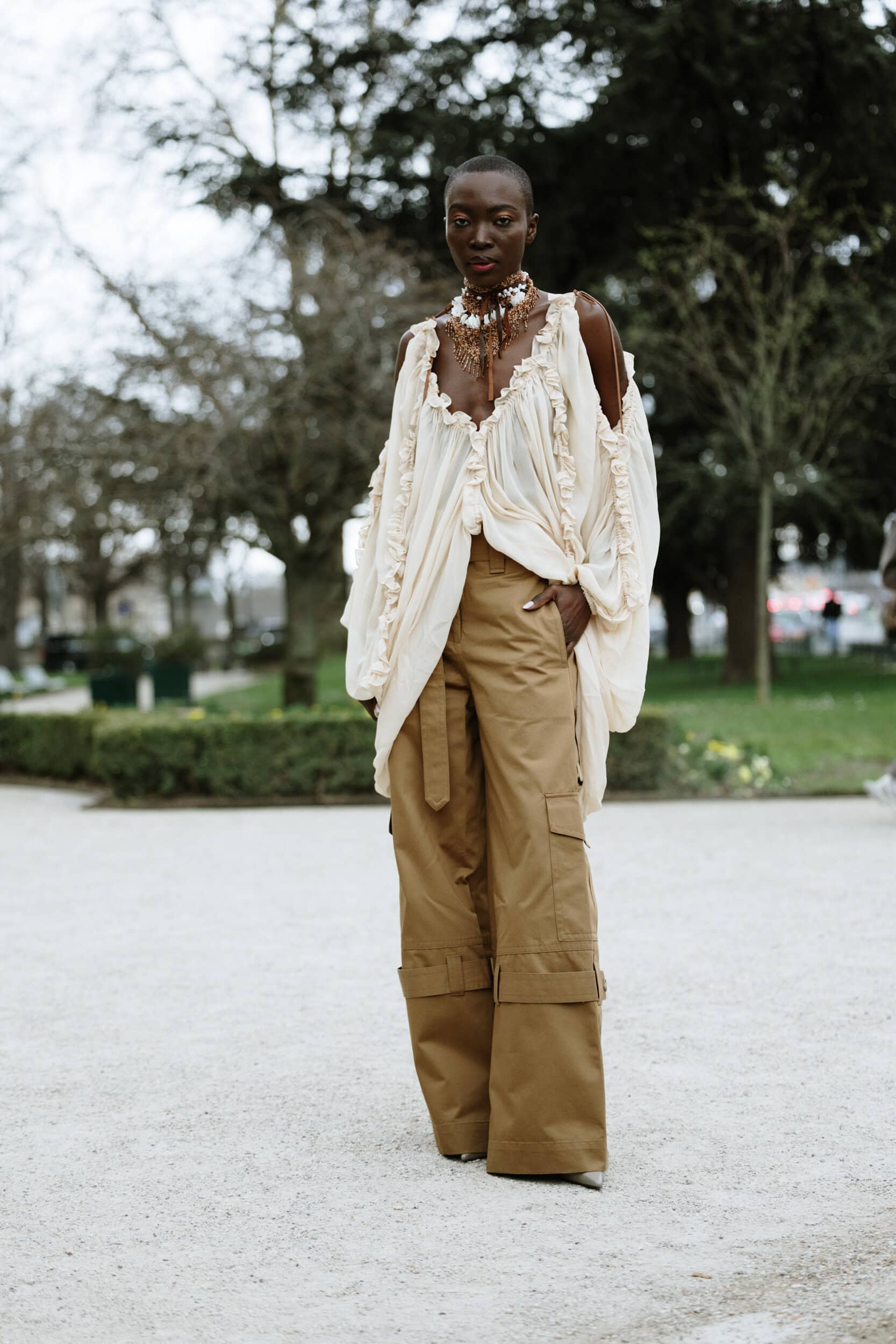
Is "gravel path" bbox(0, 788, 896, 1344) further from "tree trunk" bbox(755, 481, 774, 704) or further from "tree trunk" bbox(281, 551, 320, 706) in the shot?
"tree trunk" bbox(755, 481, 774, 704)

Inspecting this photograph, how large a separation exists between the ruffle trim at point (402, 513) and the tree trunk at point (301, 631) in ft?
42.8

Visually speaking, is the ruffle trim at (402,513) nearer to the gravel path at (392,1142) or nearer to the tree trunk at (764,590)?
the gravel path at (392,1142)

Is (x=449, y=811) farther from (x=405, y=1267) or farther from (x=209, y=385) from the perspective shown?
(x=209, y=385)

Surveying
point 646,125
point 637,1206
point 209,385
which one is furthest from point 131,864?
point 646,125

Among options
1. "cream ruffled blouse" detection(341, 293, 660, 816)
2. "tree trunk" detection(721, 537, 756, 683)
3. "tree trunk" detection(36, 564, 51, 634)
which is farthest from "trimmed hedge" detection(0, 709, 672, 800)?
"tree trunk" detection(36, 564, 51, 634)

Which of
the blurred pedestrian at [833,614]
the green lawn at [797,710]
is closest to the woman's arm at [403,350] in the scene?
the green lawn at [797,710]

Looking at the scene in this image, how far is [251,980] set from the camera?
5.71 meters

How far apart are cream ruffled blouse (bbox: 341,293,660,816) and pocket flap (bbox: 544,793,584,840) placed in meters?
0.20

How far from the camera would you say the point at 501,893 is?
11.7 feet

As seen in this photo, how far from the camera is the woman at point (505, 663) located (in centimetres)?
350

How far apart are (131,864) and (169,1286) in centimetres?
597

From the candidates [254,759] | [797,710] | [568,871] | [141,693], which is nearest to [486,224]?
[568,871]

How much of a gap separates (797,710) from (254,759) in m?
9.30

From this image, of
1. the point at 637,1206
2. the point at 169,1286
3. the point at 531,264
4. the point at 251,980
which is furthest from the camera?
the point at 531,264
